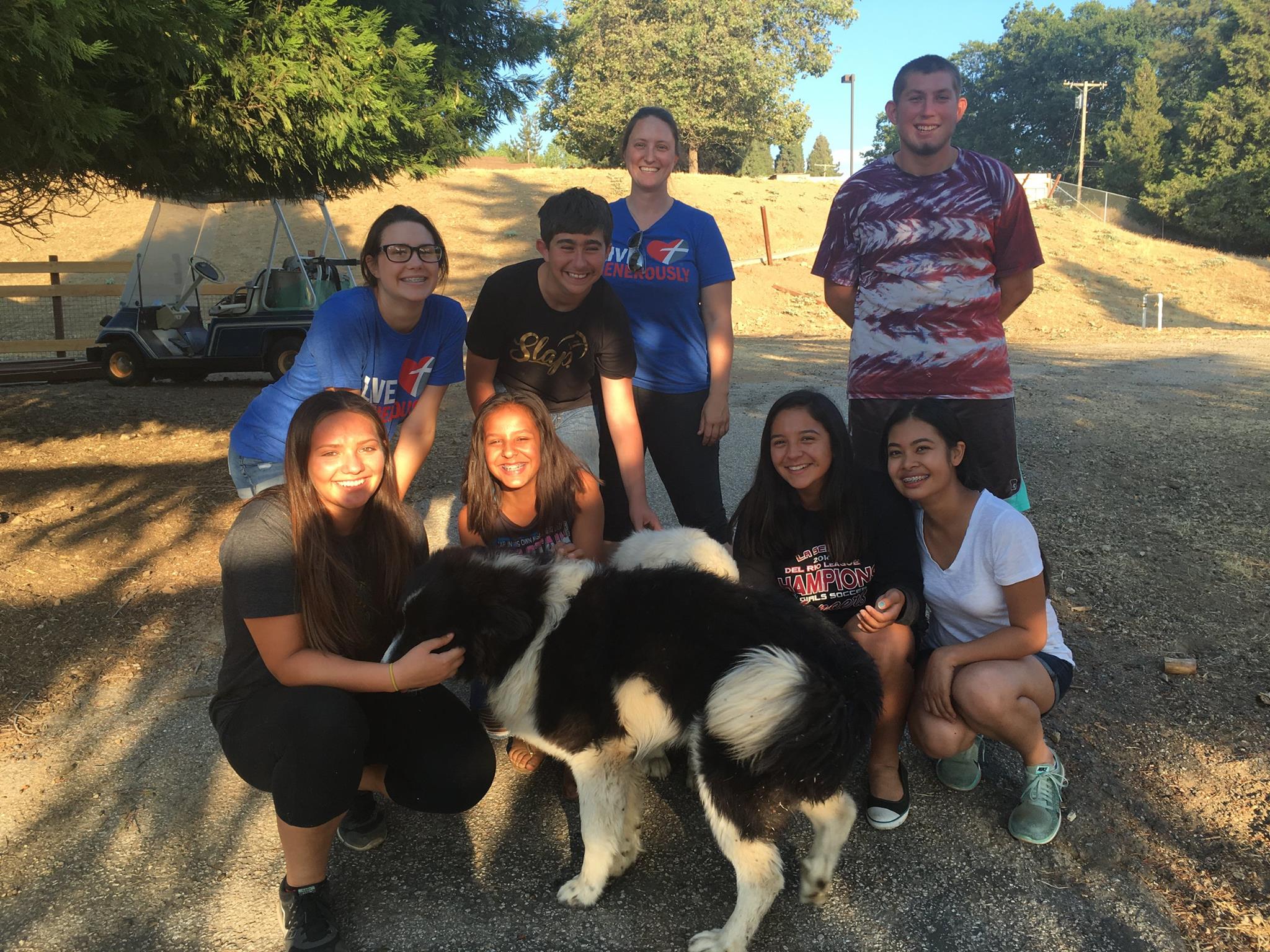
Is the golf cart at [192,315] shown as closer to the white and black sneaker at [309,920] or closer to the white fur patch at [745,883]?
the white and black sneaker at [309,920]

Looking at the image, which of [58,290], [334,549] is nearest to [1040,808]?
[334,549]

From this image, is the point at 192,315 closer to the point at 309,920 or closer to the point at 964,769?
the point at 309,920

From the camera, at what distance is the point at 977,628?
2.86 m

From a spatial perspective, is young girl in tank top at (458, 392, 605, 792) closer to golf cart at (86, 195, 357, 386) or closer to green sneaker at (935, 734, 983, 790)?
green sneaker at (935, 734, 983, 790)

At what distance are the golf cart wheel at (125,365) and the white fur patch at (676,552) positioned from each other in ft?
32.6

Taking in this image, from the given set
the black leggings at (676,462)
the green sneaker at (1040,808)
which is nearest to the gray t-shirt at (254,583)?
the black leggings at (676,462)

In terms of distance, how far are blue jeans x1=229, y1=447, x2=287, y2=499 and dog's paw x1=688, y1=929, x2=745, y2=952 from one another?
219 centimetres

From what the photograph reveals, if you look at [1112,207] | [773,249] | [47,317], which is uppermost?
[1112,207]

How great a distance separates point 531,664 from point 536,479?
2.94 ft

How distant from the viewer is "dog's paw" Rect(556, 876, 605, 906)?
2.50m

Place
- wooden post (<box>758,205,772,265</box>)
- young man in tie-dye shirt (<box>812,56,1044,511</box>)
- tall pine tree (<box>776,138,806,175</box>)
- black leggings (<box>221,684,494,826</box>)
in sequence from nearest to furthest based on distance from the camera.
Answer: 1. black leggings (<box>221,684,494,826</box>)
2. young man in tie-dye shirt (<box>812,56,1044,511</box>)
3. wooden post (<box>758,205,772,265</box>)
4. tall pine tree (<box>776,138,806,175</box>)

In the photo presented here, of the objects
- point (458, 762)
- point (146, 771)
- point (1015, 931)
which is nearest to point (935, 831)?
point (1015, 931)

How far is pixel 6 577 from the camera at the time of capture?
15.8ft

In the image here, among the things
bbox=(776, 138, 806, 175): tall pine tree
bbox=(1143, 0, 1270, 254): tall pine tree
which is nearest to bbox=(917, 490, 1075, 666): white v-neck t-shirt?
bbox=(1143, 0, 1270, 254): tall pine tree
